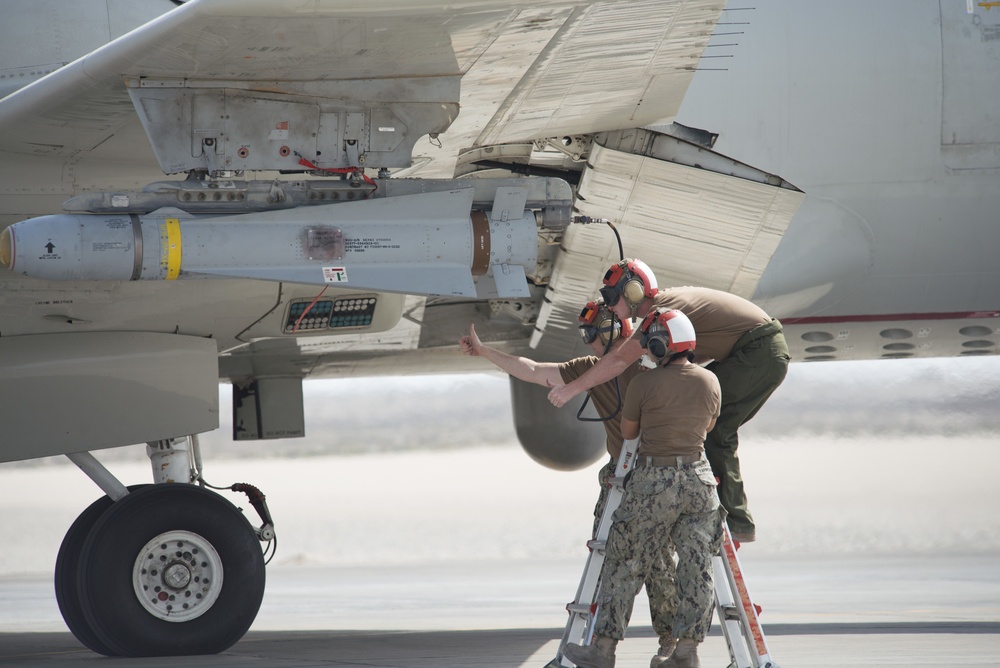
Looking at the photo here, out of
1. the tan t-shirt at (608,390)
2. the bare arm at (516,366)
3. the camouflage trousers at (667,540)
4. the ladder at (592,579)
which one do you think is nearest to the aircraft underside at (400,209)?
the bare arm at (516,366)

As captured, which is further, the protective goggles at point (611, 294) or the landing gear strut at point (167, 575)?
the landing gear strut at point (167, 575)

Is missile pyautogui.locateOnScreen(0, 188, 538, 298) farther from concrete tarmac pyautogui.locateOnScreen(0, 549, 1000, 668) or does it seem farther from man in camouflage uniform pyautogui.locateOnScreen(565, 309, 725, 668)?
concrete tarmac pyautogui.locateOnScreen(0, 549, 1000, 668)

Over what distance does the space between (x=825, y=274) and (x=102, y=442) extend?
5.54m

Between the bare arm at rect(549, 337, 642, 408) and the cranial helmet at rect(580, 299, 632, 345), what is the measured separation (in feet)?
1.52

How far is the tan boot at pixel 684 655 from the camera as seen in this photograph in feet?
20.2

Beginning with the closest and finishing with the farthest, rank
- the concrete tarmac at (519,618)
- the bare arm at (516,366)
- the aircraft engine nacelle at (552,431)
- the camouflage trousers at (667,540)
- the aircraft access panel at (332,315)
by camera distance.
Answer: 1. the camouflage trousers at (667,540)
2. the bare arm at (516,366)
3. the concrete tarmac at (519,618)
4. the aircraft access panel at (332,315)
5. the aircraft engine nacelle at (552,431)

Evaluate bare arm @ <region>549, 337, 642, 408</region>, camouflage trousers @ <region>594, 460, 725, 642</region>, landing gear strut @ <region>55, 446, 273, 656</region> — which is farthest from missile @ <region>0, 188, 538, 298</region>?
landing gear strut @ <region>55, 446, 273, 656</region>

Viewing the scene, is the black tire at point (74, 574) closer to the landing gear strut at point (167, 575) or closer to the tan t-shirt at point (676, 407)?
the landing gear strut at point (167, 575)

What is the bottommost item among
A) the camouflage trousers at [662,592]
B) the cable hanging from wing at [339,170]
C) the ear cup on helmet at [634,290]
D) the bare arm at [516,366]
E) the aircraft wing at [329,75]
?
the camouflage trousers at [662,592]

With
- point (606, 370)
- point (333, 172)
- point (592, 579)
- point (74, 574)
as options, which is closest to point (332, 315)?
point (333, 172)

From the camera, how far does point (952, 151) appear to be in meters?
9.47

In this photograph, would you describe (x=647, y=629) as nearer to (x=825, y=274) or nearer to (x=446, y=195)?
(x=825, y=274)

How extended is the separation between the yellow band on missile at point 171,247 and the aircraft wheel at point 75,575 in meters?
2.14

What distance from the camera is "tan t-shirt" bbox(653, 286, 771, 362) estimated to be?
684 centimetres
